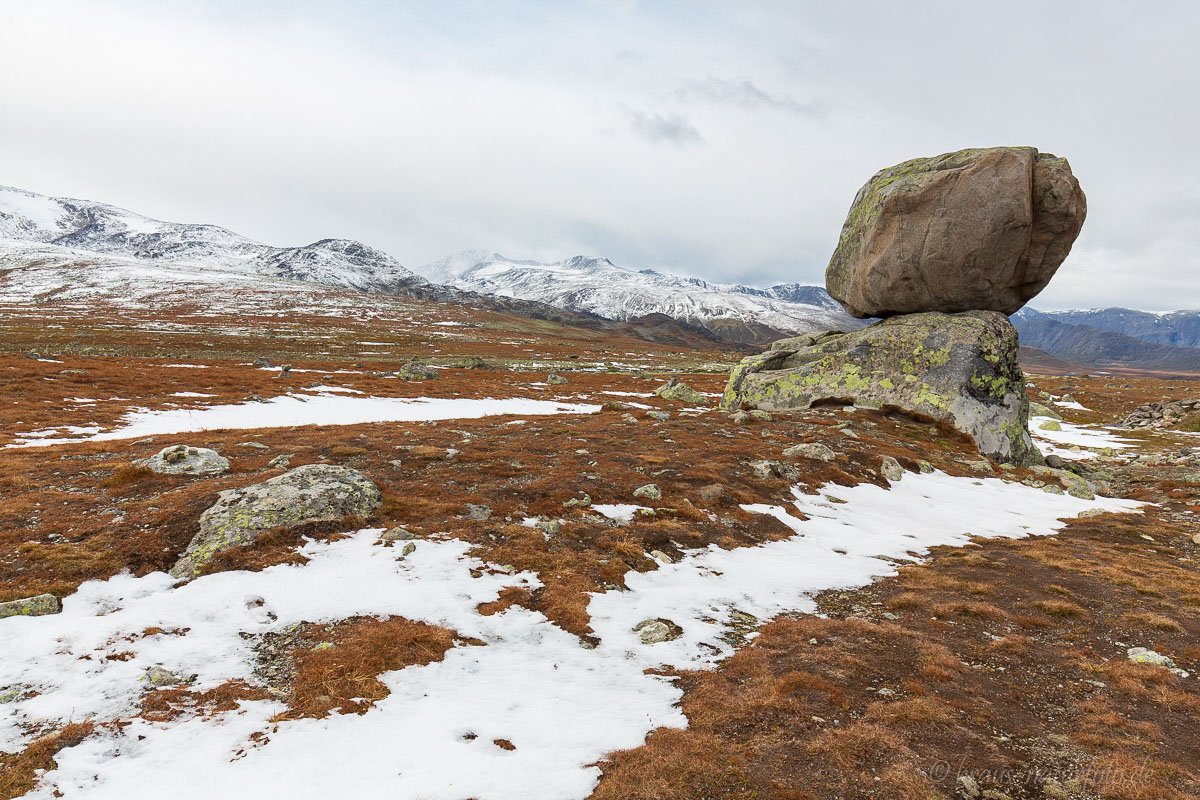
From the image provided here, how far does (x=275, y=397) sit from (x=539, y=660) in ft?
123

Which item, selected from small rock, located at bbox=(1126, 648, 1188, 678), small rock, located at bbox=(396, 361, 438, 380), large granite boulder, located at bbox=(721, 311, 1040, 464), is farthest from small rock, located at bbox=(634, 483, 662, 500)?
small rock, located at bbox=(396, 361, 438, 380)

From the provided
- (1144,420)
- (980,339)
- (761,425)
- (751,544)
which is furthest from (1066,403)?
(751,544)

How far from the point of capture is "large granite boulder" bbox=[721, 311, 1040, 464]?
98.8ft

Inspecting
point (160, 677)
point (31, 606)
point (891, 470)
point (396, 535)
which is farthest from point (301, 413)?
point (891, 470)

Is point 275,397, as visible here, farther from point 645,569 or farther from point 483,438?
point 645,569

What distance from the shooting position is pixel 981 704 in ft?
25.2

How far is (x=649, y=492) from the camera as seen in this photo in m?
17.1

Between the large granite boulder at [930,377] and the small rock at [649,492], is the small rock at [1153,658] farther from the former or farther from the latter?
the large granite boulder at [930,377]

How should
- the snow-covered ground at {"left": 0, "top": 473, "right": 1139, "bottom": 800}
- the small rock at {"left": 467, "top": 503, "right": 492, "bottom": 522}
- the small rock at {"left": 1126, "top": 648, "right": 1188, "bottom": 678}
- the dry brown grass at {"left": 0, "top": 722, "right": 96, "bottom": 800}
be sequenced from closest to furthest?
1. the dry brown grass at {"left": 0, "top": 722, "right": 96, "bottom": 800}
2. the snow-covered ground at {"left": 0, "top": 473, "right": 1139, "bottom": 800}
3. the small rock at {"left": 1126, "top": 648, "right": 1188, "bottom": 678}
4. the small rock at {"left": 467, "top": 503, "right": 492, "bottom": 522}

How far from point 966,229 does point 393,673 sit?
3712 centimetres

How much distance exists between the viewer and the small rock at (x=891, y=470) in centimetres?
2238

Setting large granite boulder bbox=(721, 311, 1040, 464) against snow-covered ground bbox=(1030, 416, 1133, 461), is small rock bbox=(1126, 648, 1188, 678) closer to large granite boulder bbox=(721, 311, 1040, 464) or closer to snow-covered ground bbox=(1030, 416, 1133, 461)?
large granite boulder bbox=(721, 311, 1040, 464)

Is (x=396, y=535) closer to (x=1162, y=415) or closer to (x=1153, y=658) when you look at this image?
(x=1153, y=658)

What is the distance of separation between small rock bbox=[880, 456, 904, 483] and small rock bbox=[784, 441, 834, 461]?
2.26 metres
